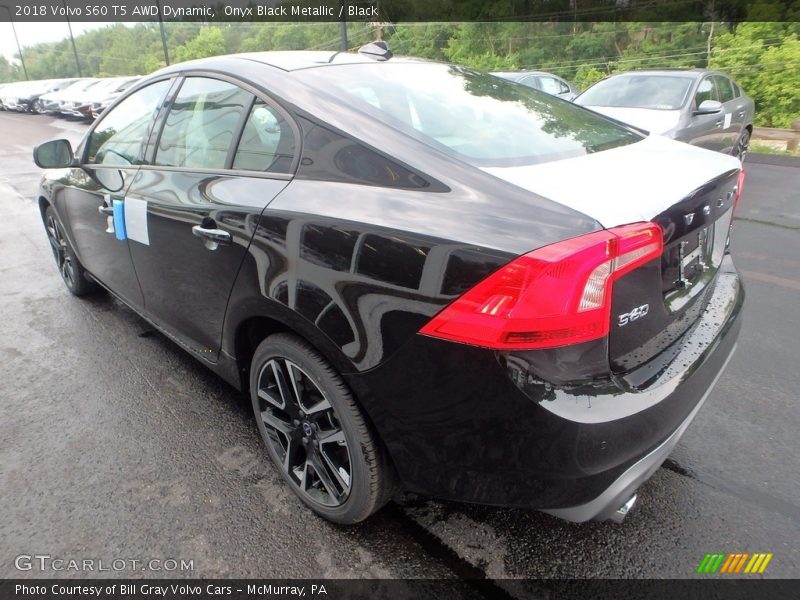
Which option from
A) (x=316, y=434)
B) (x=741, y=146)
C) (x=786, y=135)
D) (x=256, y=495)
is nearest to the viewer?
(x=316, y=434)

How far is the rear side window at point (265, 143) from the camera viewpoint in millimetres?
2020

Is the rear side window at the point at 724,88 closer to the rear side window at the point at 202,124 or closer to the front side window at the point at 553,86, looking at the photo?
the front side window at the point at 553,86

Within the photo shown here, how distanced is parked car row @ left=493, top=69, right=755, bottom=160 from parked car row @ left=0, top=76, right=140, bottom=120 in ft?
35.6

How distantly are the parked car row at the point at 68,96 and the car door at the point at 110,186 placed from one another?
420 inches

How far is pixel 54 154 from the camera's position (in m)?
3.41

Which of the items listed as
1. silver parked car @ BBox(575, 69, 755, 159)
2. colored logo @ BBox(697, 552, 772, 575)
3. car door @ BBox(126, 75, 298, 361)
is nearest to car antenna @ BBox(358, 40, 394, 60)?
car door @ BBox(126, 75, 298, 361)

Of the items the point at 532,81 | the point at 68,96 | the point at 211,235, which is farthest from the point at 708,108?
the point at 68,96

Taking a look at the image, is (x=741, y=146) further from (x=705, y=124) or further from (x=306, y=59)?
(x=306, y=59)

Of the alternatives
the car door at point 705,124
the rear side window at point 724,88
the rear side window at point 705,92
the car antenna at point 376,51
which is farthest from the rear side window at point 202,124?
the rear side window at point 724,88

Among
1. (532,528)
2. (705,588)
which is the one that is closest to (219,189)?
(532,528)

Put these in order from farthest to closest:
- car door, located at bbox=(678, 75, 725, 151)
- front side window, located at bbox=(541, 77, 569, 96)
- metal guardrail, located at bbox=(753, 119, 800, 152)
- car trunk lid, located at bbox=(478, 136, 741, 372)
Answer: front side window, located at bbox=(541, 77, 569, 96) → metal guardrail, located at bbox=(753, 119, 800, 152) → car door, located at bbox=(678, 75, 725, 151) → car trunk lid, located at bbox=(478, 136, 741, 372)

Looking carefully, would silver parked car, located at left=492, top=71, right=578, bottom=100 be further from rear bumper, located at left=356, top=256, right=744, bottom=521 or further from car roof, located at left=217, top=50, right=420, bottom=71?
rear bumper, located at left=356, top=256, right=744, bottom=521

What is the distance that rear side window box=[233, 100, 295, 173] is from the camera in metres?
2.02

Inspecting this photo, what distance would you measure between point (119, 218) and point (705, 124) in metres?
6.92
